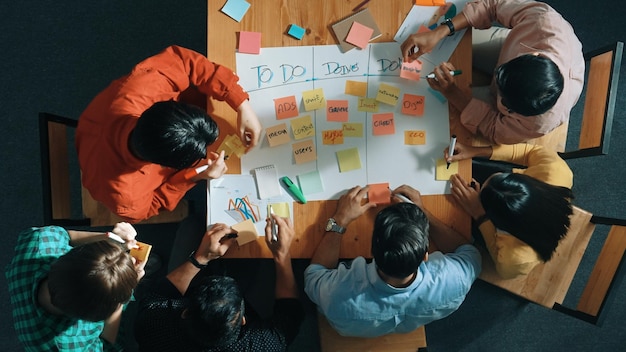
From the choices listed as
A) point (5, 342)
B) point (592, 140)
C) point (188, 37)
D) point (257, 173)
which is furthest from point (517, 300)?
point (5, 342)

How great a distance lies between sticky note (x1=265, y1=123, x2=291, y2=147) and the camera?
5.36 feet

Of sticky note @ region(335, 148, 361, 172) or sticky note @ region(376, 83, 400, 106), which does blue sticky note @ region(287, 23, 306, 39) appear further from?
sticky note @ region(335, 148, 361, 172)

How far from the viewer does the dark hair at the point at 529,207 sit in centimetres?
150

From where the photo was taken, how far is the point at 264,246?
5.38 feet

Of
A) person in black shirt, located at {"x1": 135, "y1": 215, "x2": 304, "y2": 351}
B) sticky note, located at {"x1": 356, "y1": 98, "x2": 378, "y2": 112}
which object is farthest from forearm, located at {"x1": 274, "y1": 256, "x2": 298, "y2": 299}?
sticky note, located at {"x1": 356, "y1": 98, "x2": 378, "y2": 112}

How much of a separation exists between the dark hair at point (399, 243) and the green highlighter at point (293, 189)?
312mm

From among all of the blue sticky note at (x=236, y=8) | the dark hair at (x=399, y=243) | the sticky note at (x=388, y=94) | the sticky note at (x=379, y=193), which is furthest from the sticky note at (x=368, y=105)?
the blue sticky note at (x=236, y=8)

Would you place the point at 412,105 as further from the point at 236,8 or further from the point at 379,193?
the point at 236,8

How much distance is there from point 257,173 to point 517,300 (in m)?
1.56

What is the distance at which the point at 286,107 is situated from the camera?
1.65m

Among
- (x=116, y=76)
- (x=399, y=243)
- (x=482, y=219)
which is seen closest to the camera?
(x=399, y=243)

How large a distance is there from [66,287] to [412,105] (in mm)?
1236

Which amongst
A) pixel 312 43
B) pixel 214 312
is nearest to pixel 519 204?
pixel 312 43

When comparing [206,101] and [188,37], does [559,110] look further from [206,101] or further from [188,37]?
[188,37]
